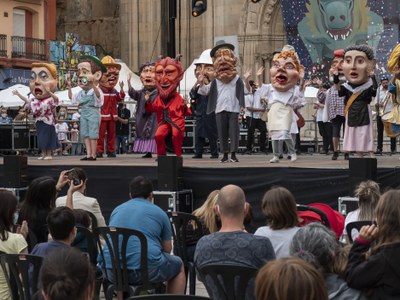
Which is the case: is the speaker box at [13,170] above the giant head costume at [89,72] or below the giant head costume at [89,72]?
below

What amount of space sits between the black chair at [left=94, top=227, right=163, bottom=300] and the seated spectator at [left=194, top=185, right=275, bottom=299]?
1.31 meters

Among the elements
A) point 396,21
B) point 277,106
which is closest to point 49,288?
A: point 277,106

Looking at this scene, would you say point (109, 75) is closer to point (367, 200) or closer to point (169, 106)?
point (169, 106)

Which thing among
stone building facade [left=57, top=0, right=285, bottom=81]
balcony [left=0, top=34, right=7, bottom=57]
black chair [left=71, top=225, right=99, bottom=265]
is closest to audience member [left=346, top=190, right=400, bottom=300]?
black chair [left=71, top=225, right=99, bottom=265]

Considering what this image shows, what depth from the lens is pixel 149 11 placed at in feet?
119

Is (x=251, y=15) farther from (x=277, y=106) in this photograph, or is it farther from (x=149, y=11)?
(x=277, y=106)

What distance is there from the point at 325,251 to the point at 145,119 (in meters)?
13.5

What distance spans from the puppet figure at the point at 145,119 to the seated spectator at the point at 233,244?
38.7 ft

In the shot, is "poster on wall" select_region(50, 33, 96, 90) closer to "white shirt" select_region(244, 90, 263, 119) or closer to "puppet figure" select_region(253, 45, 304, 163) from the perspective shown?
"white shirt" select_region(244, 90, 263, 119)

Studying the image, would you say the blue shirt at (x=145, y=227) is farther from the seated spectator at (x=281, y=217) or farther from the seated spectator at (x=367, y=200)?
the seated spectator at (x=367, y=200)

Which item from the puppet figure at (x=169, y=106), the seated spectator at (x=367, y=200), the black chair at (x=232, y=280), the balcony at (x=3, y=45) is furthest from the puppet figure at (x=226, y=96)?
the balcony at (x=3, y=45)

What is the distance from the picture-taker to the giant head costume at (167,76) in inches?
656

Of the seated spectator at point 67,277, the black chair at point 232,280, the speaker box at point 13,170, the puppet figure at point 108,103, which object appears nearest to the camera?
the seated spectator at point 67,277

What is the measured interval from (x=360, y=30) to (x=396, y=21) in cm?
117
